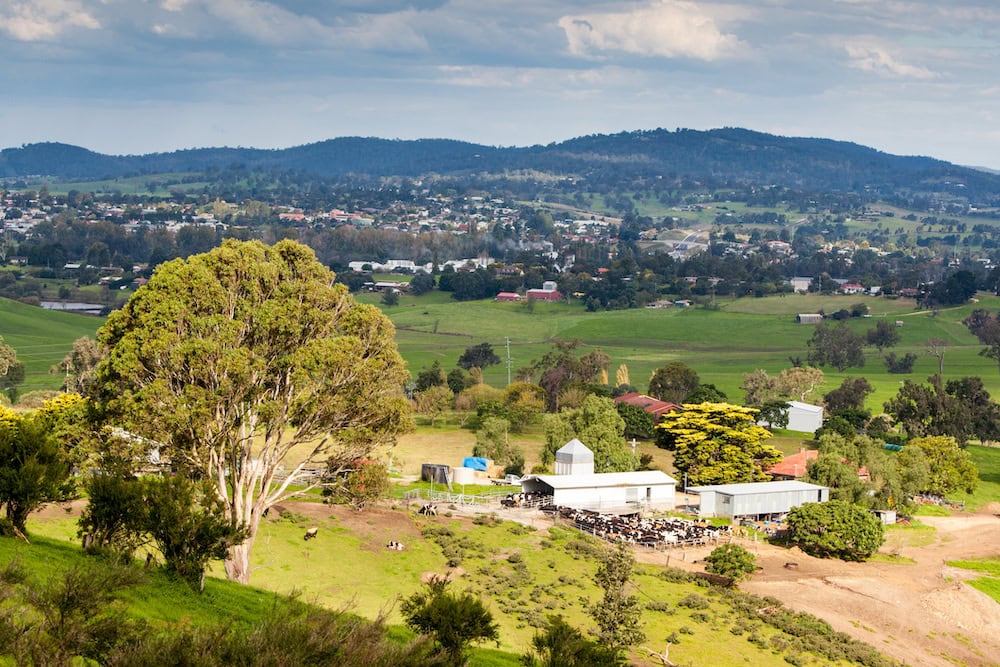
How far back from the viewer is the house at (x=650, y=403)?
7684 centimetres

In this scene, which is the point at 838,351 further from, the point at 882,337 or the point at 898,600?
the point at 898,600

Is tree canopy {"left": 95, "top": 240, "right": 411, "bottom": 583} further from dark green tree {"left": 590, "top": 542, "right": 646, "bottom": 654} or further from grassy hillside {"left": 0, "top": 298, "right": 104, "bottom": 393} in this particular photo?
grassy hillside {"left": 0, "top": 298, "right": 104, "bottom": 393}

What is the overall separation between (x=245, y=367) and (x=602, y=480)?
26.5 meters

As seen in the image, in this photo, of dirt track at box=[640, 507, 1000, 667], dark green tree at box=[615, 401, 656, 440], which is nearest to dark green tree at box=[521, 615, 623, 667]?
dirt track at box=[640, 507, 1000, 667]

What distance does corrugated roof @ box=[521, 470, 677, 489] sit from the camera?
5100 centimetres

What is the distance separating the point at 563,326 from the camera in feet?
477

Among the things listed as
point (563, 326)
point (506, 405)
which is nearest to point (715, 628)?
point (506, 405)

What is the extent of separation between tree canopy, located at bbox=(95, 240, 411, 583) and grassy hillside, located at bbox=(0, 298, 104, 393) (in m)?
60.7

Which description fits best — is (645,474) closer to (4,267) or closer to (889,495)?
(889,495)

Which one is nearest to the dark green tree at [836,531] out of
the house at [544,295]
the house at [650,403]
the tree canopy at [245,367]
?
the tree canopy at [245,367]

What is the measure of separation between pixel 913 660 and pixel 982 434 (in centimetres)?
4725

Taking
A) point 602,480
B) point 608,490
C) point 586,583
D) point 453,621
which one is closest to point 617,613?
point 586,583

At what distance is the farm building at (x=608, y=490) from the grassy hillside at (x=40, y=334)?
5090 centimetres

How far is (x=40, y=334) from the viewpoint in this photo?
125 metres
